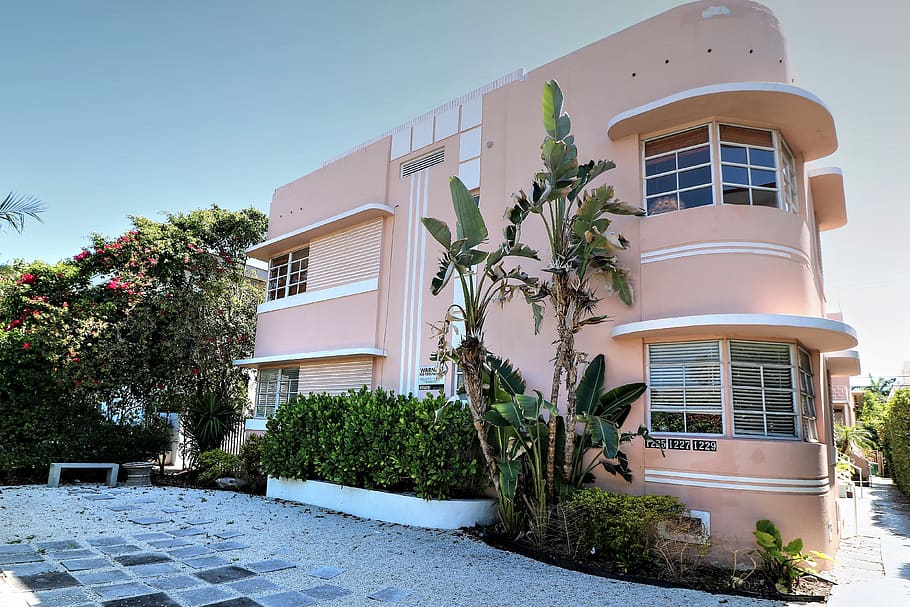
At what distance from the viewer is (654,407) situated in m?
8.48

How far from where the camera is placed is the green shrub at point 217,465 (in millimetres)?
13562

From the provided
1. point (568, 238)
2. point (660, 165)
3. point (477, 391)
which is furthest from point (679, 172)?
point (477, 391)

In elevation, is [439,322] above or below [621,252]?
below

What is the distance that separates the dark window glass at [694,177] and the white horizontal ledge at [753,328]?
6.99 feet

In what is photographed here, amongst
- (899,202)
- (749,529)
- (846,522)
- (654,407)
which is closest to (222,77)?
(654,407)

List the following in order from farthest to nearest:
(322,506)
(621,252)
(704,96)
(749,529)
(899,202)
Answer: (899,202)
(322,506)
(621,252)
(704,96)
(749,529)

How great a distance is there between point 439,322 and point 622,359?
3.99 m

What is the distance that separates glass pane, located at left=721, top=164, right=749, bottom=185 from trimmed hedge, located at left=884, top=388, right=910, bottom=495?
9899 millimetres

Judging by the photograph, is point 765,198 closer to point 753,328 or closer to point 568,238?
point 753,328

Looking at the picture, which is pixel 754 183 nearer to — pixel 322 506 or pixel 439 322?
pixel 439 322

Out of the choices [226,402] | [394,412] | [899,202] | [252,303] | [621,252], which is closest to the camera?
[621,252]

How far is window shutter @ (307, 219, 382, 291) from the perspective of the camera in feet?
44.0

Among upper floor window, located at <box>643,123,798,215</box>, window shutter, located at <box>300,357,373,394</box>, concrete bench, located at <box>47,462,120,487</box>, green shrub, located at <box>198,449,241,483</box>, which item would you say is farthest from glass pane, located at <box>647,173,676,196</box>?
concrete bench, located at <box>47,462,120,487</box>

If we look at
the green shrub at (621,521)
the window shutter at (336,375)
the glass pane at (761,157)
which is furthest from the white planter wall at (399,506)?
the glass pane at (761,157)
